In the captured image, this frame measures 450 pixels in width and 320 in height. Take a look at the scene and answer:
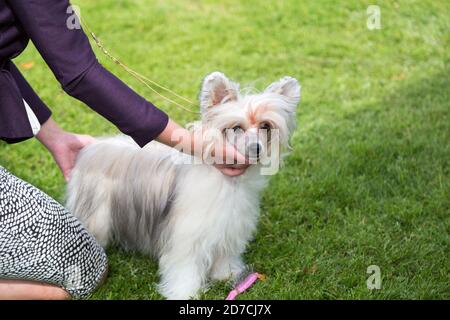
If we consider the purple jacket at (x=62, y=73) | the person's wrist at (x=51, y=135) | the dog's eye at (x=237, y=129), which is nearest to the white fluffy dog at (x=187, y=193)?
the dog's eye at (x=237, y=129)

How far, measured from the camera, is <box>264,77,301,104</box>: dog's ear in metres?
2.68

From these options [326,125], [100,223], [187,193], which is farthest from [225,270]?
[326,125]

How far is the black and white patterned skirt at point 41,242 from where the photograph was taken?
8.57 ft

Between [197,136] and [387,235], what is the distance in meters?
1.41

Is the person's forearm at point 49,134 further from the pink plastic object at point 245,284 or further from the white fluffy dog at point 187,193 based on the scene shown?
the pink plastic object at point 245,284

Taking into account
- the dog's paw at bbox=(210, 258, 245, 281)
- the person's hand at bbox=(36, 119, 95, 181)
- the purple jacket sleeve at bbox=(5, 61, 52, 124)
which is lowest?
the dog's paw at bbox=(210, 258, 245, 281)

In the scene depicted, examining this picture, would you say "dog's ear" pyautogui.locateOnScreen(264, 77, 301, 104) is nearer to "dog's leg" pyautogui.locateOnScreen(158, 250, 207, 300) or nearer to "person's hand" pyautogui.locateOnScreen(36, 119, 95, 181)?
Result: "dog's leg" pyautogui.locateOnScreen(158, 250, 207, 300)

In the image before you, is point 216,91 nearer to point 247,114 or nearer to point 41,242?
point 247,114

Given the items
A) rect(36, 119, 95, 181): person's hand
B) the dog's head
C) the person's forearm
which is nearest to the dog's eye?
the dog's head

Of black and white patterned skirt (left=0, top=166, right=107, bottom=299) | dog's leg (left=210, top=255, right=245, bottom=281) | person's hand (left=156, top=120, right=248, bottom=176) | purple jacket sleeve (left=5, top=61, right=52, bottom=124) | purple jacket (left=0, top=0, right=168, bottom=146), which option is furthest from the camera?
dog's leg (left=210, top=255, right=245, bottom=281)

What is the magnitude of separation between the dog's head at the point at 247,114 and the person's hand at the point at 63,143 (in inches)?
33.5

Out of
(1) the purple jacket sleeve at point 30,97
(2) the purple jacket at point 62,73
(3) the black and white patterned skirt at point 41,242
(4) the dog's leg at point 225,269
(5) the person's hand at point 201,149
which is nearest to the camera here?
(2) the purple jacket at point 62,73

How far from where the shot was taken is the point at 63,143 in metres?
3.17

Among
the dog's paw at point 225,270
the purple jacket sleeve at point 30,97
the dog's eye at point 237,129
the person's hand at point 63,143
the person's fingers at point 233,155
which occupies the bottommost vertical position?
the dog's paw at point 225,270
